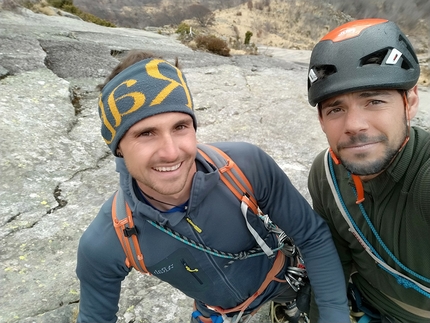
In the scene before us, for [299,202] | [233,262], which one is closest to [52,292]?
[233,262]

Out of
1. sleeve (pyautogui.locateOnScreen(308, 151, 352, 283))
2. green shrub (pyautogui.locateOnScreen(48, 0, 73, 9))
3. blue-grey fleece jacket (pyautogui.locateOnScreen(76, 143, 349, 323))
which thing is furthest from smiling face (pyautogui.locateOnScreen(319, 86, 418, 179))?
green shrub (pyautogui.locateOnScreen(48, 0, 73, 9))

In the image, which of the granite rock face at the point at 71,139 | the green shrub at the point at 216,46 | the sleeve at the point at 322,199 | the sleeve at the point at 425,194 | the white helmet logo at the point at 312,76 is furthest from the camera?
the green shrub at the point at 216,46

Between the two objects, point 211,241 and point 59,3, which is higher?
point 59,3

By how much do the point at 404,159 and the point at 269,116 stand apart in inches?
158

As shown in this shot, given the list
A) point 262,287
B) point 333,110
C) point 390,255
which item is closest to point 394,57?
point 333,110

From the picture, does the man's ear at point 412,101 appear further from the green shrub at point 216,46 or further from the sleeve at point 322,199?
the green shrub at point 216,46

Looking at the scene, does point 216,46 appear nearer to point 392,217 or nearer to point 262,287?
point 262,287

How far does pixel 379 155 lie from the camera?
4.11 ft

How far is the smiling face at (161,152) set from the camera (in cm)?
131

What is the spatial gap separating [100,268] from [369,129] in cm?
129

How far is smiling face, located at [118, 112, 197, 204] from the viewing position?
1.31m

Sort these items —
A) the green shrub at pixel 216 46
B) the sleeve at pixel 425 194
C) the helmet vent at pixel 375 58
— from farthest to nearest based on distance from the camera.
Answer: the green shrub at pixel 216 46, the helmet vent at pixel 375 58, the sleeve at pixel 425 194

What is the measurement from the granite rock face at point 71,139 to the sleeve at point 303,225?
2.93 feet

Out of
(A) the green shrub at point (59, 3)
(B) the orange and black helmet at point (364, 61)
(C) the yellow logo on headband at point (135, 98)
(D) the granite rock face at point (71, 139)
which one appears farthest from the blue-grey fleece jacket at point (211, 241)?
(A) the green shrub at point (59, 3)
